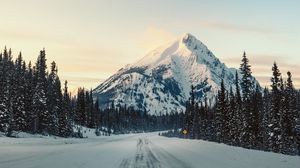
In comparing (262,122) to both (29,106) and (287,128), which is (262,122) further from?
(29,106)

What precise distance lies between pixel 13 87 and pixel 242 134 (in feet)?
118

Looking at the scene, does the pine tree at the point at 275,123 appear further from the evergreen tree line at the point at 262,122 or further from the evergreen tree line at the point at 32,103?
the evergreen tree line at the point at 32,103

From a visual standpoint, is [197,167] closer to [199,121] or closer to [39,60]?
[39,60]

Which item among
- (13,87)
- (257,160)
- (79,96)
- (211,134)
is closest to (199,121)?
(211,134)

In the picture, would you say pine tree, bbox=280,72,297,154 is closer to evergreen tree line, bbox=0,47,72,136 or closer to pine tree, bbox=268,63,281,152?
pine tree, bbox=268,63,281,152

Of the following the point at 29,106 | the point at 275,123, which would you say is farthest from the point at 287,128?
the point at 29,106

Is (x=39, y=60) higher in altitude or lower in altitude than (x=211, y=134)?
higher

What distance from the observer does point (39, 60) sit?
80.4 m

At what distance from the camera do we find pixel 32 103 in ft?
220

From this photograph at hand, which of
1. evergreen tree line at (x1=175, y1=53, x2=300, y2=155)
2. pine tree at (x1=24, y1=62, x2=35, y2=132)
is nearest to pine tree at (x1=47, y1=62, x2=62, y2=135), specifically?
pine tree at (x1=24, y1=62, x2=35, y2=132)

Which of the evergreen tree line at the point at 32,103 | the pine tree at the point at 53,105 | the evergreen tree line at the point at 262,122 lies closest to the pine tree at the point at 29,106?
the evergreen tree line at the point at 32,103

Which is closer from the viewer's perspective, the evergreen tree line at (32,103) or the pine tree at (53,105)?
the evergreen tree line at (32,103)

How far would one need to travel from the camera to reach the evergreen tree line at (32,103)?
5681 centimetres

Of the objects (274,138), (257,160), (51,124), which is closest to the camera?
(257,160)
